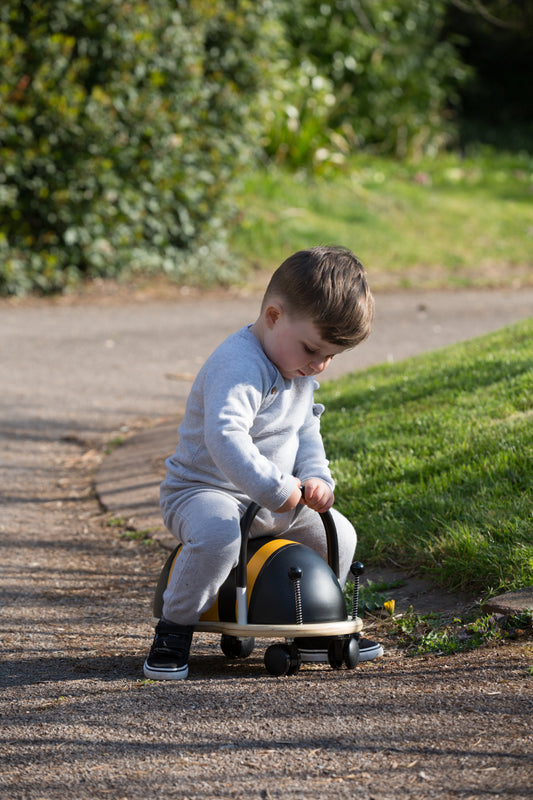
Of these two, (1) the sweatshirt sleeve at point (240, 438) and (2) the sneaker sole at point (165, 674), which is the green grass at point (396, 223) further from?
(2) the sneaker sole at point (165, 674)

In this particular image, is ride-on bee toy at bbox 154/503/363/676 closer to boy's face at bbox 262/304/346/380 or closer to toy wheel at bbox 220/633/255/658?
toy wheel at bbox 220/633/255/658

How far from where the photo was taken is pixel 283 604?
2885mm

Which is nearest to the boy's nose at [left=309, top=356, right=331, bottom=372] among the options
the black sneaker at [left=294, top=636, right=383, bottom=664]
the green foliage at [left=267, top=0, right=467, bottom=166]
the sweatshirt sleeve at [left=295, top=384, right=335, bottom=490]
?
the sweatshirt sleeve at [left=295, top=384, right=335, bottom=490]

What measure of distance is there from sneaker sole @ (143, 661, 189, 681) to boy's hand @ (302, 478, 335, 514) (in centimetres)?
62

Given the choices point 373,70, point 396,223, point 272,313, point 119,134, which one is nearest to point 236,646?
point 272,313

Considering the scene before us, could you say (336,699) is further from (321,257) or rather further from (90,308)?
(90,308)

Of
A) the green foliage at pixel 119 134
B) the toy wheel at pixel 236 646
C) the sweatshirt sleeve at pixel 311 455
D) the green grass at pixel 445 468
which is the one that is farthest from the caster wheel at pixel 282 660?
the green foliage at pixel 119 134

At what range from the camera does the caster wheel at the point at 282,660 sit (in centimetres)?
291

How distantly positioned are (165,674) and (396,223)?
1082 cm

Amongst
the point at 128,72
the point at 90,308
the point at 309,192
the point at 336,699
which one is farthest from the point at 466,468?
the point at 309,192

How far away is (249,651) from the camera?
3.20 meters

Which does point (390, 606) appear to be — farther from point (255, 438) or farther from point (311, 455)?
point (255, 438)

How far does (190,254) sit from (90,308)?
60.5 inches

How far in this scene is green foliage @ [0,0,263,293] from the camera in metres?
9.05
